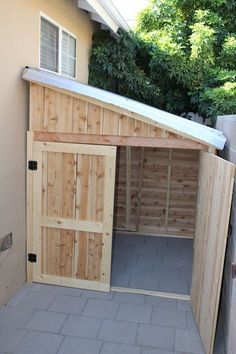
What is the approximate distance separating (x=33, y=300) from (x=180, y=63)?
536cm

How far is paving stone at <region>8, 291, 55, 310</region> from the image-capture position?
4328 millimetres

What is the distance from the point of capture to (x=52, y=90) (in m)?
4.41

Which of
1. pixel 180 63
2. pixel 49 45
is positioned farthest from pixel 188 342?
pixel 180 63

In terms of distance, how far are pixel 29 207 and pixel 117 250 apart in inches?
86.1

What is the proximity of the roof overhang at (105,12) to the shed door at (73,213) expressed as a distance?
2.62m

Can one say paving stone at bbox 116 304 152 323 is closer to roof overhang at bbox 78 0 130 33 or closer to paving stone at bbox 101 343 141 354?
paving stone at bbox 101 343 141 354

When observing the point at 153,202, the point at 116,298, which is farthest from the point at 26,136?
the point at 153,202

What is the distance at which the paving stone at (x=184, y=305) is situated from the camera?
14.6 ft

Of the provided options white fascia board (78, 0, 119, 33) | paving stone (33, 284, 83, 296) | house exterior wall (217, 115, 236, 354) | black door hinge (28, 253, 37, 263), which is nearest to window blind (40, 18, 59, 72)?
white fascia board (78, 0, 119, 33)

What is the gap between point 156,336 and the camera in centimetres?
385

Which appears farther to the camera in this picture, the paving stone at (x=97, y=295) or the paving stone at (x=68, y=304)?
the paving stone at (x=97, y=295)

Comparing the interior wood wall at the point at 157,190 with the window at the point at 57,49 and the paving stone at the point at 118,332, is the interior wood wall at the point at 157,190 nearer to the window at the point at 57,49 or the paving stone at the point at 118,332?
the window at the point at 57,49

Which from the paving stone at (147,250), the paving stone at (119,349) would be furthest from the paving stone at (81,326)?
the paving stone at (147,250)

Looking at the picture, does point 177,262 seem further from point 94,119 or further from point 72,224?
point 94,119
